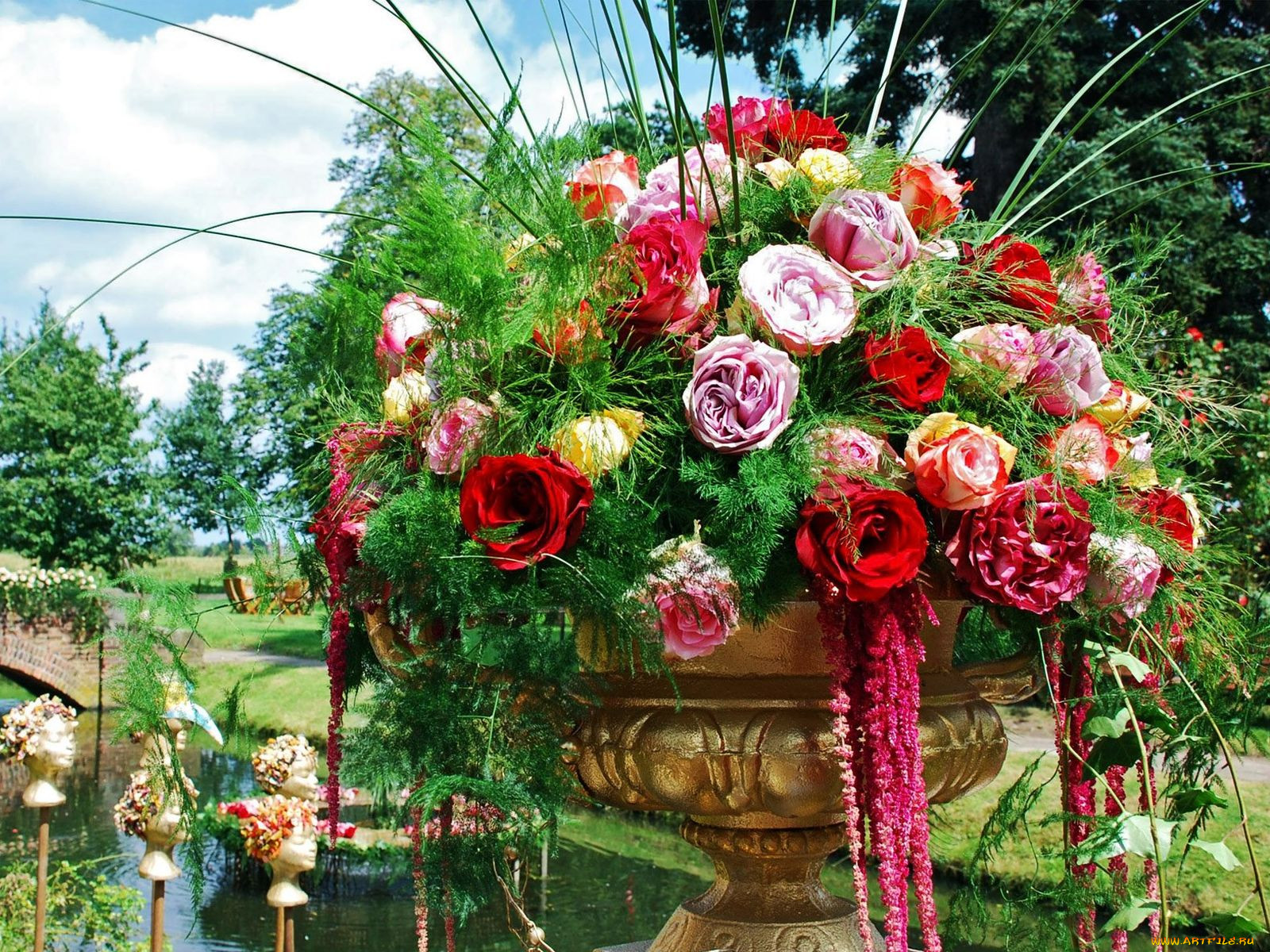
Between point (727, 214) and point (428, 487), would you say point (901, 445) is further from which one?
point (428, 487)

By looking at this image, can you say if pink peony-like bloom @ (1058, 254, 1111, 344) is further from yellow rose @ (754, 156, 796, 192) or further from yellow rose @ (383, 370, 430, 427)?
yellow rose @ (383, 370, 430, 427)

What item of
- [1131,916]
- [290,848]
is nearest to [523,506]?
[1131,916]

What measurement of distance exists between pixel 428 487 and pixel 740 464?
28cm

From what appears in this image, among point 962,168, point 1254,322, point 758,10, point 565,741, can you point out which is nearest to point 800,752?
point 565,741

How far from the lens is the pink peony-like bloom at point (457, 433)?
0.97 meters

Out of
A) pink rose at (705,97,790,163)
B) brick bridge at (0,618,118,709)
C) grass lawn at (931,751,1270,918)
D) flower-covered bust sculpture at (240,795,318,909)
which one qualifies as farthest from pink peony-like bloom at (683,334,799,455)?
brick bridge at (0,618,118,709)

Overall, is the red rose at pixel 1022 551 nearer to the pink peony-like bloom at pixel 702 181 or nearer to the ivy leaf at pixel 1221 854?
the ivy leaf at pixel 1221 854

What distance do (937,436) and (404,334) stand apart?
1.75ft

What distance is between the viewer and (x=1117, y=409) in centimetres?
112

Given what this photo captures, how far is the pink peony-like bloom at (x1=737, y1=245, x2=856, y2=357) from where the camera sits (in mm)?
953

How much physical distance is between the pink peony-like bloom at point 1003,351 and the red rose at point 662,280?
24 centimetres

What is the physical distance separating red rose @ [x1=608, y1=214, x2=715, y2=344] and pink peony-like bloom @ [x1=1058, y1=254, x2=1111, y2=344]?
40 centimetres

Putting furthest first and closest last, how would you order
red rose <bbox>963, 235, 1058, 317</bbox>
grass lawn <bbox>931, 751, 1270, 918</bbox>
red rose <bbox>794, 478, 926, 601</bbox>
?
grass lawn <bbox>931, 751, 1270, 918</bbox> < red rose <bbox>963, 235, 1058, 317</bbox> < red rose <bbox>794, 478, 926, 601</bbox>

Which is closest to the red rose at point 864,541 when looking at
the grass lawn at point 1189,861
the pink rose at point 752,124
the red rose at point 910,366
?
the red rose at point 910,366
